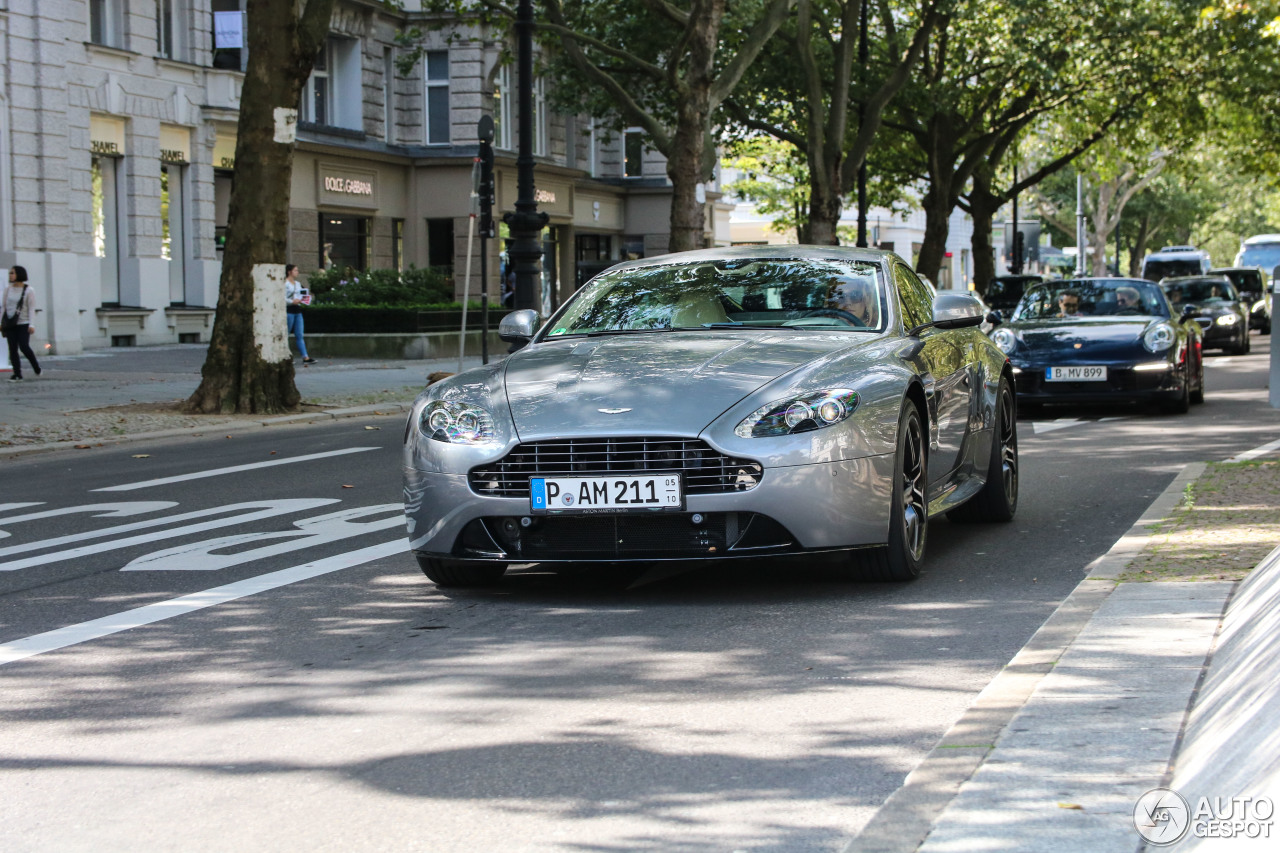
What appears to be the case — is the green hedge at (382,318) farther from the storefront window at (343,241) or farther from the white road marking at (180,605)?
the white road marking at (180,605)

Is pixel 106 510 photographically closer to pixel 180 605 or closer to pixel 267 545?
pixel 267 545

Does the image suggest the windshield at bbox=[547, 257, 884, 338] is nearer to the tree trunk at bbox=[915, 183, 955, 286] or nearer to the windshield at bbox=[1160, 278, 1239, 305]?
the windshield at bbox=[1160, 278, 1239, 305]

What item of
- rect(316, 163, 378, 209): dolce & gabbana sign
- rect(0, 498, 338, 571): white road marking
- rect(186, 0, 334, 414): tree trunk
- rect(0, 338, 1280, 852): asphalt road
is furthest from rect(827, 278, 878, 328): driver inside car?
rect(316, 163, 378, 209): dolce & gabbana sign

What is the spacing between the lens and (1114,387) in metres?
15.9

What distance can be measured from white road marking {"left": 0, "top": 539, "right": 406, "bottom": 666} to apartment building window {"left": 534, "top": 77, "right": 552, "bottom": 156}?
125 ft

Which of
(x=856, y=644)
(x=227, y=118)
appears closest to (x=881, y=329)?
(x=856, y=644)

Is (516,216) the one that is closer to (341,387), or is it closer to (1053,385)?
(341,387)

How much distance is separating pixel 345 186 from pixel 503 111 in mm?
5606

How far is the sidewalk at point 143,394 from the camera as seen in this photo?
15751 mm

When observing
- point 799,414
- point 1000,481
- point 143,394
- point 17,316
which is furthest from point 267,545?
point 17,316

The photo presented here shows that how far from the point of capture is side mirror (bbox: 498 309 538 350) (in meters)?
7.84

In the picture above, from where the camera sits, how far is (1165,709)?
4.39 meters

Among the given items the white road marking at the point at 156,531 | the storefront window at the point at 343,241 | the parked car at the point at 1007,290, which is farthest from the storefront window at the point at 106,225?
the white road marking at the point at 156,531

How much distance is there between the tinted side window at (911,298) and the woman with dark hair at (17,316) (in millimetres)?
16699
